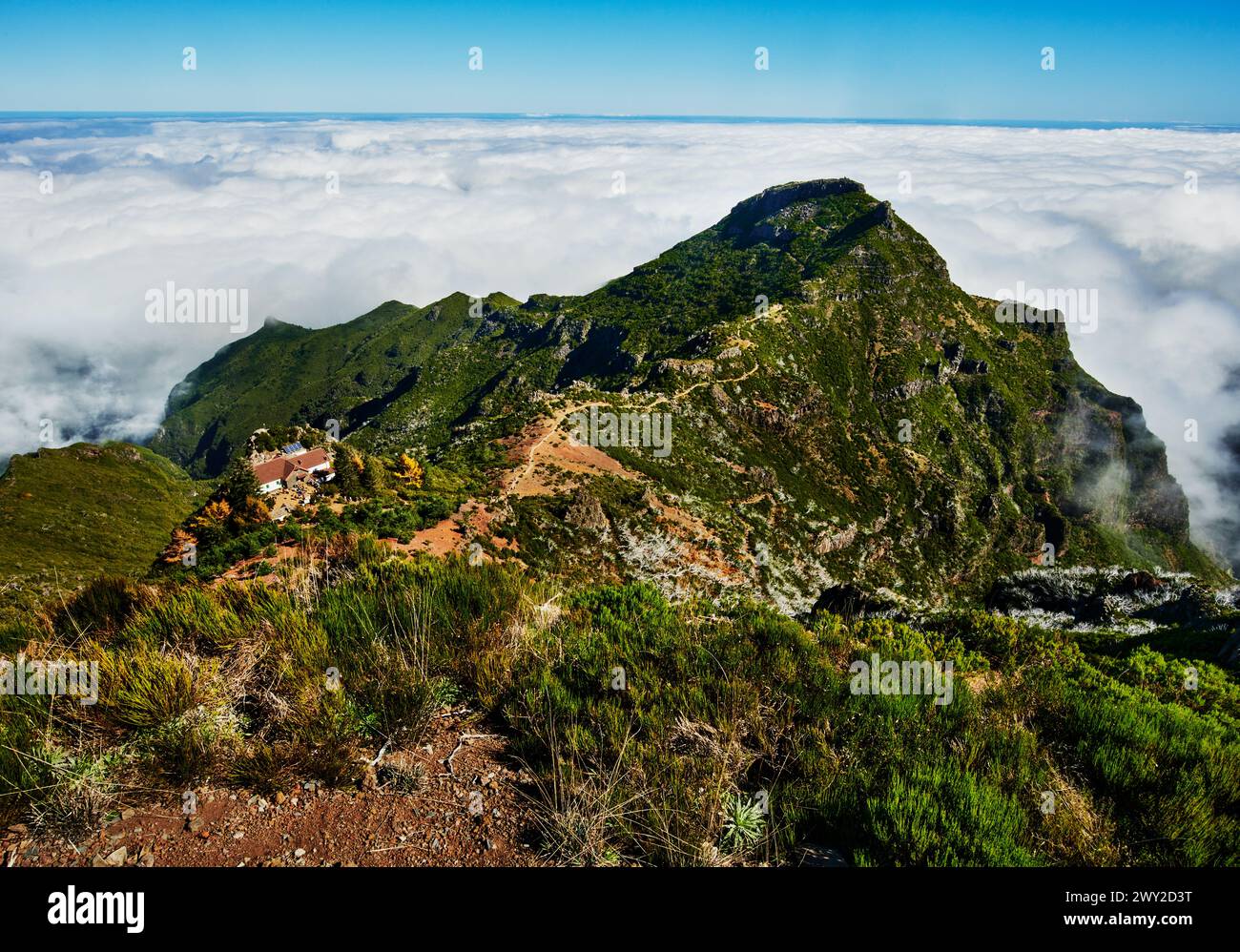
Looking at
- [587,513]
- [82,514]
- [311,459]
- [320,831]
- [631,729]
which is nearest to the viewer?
[320,831]

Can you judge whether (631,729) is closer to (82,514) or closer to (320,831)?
(320,831)

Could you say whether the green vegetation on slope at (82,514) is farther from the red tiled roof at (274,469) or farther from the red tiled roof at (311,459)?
the red tiled roof at (311,459)

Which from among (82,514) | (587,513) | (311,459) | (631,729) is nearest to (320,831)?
(631,729)

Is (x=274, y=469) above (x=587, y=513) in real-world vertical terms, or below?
above

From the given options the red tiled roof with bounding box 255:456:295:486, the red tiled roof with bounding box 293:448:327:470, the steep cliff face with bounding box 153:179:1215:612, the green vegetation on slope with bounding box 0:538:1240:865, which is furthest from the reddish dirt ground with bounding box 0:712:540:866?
the red tiled roof with bounding box 293:448:327:470

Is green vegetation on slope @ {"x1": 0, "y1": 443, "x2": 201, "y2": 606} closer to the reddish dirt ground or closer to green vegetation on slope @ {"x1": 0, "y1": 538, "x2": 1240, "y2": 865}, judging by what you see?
green vegetation on slope @ {"x1": 0, "y1": 538, "x2": 1240, "y2": 865}

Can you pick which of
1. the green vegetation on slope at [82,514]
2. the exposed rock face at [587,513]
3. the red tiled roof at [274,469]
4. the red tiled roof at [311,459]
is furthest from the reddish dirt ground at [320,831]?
the green vegetation on slope at [82,514]
